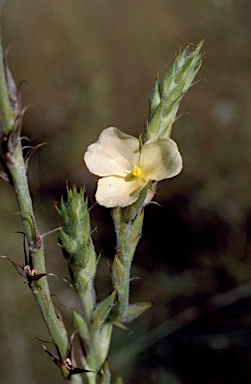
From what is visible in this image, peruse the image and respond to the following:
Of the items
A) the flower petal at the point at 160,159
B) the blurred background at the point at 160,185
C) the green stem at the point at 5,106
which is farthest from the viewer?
the blurred background at the point at 160,185

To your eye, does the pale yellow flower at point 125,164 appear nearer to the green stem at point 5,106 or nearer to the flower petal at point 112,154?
the flower petal at point 112,154

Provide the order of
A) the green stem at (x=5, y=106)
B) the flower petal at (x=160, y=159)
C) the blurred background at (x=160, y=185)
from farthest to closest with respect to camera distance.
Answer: the blurred background at (x=160, y=185) < the flower petal at (x=160, y=159) < the green stem at (x=5, y=106)

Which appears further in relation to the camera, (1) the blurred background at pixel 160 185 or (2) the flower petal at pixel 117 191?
(1) the blurred background at pixel 160 185

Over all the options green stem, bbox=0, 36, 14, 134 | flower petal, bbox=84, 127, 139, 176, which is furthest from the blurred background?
green stem, bbox=0, 36, 14, 134

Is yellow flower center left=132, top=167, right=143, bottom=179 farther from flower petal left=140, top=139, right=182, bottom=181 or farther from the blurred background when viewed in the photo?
the blurred background

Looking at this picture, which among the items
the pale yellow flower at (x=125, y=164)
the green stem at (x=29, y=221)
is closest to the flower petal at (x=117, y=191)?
the pale yellow flower at (x=125, y=164)

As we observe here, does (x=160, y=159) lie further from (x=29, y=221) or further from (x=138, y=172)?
(x=29, y=221)

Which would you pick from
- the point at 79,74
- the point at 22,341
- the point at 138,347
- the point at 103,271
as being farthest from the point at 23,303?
the point at 79,74
